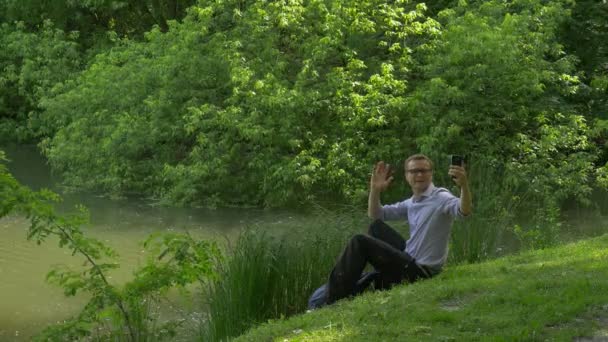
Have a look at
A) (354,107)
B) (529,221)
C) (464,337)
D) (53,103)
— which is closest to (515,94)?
(354,107)

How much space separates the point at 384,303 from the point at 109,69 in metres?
15.9

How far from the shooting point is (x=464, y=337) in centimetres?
571

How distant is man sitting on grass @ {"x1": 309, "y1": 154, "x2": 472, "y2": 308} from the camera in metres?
7.40

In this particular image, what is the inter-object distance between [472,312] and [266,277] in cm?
225

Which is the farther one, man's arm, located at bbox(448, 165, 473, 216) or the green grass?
man's arm, located at bbox(448, 165, 473, 216)

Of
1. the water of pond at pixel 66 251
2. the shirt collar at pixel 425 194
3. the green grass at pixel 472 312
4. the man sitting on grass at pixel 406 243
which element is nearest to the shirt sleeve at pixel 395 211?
the man sitting on grass at pixel 406 243

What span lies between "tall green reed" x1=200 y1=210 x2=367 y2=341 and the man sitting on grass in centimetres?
54

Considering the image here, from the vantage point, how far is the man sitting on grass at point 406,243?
7398 millimetres

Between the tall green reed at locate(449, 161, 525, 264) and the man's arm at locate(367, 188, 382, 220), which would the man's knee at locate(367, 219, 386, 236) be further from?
the tall green reed at locate(449, 161, 525, 264)

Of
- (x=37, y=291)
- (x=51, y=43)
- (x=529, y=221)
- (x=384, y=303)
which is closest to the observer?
(x=384, y=303)

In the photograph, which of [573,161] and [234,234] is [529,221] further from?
[234,234]

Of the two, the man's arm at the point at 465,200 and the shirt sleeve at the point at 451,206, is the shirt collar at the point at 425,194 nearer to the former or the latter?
the shirt sleeve at the point at 451,206

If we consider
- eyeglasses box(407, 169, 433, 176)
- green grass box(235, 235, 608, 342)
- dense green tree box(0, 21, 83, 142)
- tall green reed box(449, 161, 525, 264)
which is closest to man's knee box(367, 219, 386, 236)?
eyeglasses box(407, 169, 433, 176)

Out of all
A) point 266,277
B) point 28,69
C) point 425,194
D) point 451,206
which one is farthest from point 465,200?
point 28,69
